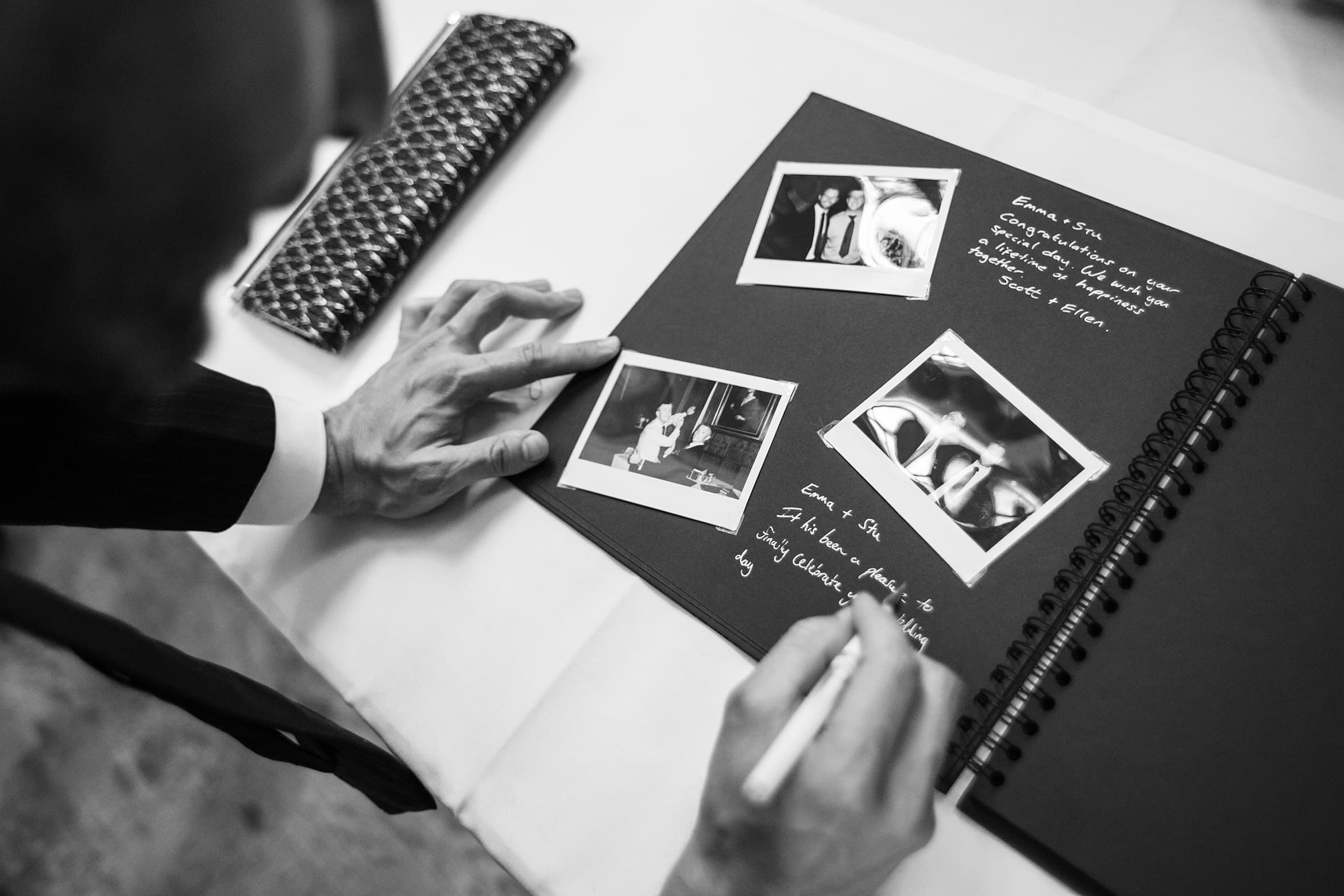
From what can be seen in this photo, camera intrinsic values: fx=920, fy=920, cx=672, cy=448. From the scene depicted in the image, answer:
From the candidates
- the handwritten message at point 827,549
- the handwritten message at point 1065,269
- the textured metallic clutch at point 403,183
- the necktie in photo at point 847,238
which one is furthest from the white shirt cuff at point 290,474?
the handwritten message at point 1065,269

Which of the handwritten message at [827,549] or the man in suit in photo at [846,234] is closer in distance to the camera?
the handwritten message at [827,549]

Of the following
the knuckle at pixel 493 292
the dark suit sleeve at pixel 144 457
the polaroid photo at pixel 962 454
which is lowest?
the dark suit sleeve at pixel 144 457

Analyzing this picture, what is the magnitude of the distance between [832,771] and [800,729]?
30 millimetres

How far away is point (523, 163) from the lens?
43.0 inches

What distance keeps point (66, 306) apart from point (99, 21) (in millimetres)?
123

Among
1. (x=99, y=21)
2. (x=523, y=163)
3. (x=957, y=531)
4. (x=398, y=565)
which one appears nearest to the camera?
(x=99, y=21)

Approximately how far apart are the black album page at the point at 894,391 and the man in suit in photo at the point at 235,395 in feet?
0.32

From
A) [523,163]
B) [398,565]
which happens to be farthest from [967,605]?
[523,163]

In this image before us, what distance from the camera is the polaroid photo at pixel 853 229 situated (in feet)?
2.78

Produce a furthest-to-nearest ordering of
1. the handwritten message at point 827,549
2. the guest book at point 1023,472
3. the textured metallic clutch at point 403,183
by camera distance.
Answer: the textured metallic clutch at point 403,183 < the handwritten message at point 827,549 < the guest book at point 1023,472

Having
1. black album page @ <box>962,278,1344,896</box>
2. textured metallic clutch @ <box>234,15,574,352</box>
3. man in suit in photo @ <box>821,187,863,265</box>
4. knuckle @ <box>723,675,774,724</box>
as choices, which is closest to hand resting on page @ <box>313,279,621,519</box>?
textured metallic clutch @ <box>234,15,574,352</box>

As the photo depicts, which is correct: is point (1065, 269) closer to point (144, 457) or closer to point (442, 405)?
point (442, 405)

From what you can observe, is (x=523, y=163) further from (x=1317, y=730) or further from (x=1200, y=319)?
(x=1317, y=730)

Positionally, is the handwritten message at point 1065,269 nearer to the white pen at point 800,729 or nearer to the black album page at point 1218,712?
the black album page at point 1218,712
